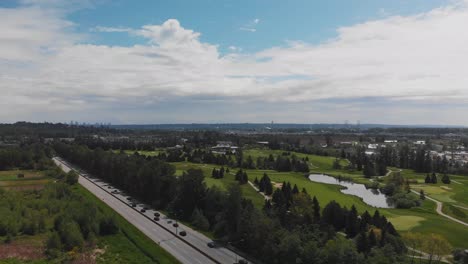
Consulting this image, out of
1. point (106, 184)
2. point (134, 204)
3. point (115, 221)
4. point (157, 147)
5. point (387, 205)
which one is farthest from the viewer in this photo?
point (157, 147)

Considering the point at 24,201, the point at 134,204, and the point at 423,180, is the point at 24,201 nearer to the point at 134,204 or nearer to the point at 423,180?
the point at 134,204

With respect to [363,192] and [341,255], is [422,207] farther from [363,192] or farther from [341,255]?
[341,255]

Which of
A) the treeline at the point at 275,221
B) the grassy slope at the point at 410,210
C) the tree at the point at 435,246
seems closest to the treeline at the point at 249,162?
the grassy slope at the point at 410,210

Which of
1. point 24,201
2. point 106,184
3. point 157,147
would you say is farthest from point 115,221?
point 157,147

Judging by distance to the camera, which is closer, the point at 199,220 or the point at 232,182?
the point at 199,220

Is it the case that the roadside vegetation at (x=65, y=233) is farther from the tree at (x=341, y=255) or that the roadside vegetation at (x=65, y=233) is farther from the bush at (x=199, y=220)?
the tree at (x=341, y=255)

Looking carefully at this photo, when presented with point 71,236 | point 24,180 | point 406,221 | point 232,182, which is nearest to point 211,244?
point 71,236
